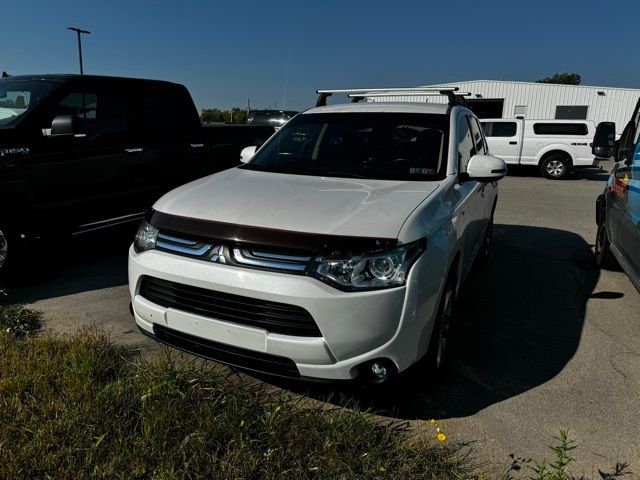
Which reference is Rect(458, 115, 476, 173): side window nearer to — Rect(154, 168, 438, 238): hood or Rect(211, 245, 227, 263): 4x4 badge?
Rect(154, 168, 438, 238): hood

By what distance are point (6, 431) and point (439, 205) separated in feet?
8.04

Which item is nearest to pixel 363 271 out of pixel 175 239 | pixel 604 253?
pixel 175 239

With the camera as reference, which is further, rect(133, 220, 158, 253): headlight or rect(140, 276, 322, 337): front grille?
rect(133, 220, 158, 253): headlight

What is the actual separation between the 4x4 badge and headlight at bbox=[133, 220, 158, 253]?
0.48 meters

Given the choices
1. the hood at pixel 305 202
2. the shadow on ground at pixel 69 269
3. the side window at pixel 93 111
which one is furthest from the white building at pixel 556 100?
the hood at pixel 305 202

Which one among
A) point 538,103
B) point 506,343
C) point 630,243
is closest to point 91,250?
point 506,343

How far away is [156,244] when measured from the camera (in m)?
2.69

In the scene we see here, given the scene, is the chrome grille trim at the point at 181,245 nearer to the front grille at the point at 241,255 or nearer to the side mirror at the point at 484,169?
the front grille at the point at 241,255

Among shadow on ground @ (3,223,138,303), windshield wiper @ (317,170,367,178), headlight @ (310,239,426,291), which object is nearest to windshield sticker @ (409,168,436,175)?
windshield wiper @ (317,170,367,178)

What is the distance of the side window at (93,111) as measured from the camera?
15.5ft

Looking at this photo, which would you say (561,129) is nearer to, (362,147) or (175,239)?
(362,147)

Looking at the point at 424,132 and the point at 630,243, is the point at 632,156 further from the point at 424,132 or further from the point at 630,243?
the point at 424,132

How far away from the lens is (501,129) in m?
15.8

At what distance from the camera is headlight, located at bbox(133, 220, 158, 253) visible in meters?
2.74
